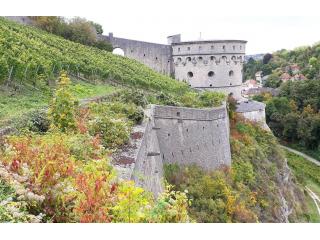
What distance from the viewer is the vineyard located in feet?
45.5

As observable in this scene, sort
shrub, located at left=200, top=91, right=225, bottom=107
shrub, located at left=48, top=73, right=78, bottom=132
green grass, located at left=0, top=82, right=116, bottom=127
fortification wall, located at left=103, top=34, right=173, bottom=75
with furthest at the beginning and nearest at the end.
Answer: fortification wall, located at left=103, top=34, right=173, bottom=75 → shrub, located at left=200, top=91, right=225, bottom=107 → green grass, located at left=0, top=82, right=116, bottom=127 → shrub, located at left=48, top=73, right=78, bottom=132

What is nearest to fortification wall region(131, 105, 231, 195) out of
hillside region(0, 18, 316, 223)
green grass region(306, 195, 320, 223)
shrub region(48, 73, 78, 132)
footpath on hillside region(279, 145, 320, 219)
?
hillside region(0, 18, 316, 223)

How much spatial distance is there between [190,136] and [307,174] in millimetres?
23027

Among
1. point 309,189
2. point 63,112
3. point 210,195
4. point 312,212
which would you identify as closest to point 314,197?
point 309,189

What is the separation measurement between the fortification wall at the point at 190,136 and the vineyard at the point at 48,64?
399 cm

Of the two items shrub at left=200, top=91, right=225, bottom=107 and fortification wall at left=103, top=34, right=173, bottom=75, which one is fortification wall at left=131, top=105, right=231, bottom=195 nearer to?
shrub at left=200, top=91, right=225, bottom=107

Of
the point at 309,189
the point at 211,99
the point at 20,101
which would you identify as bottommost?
the point at 309,189

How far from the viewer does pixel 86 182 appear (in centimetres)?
568

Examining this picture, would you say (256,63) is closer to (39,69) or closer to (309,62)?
(309,62)

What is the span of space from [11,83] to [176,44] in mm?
22696

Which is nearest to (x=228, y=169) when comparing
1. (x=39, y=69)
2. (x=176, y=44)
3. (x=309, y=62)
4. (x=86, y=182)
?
(x=39, y=69)

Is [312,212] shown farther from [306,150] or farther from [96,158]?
[96,158]

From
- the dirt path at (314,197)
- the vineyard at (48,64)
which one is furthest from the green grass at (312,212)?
the vineyard at (48,64)

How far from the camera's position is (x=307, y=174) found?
1462 inches
